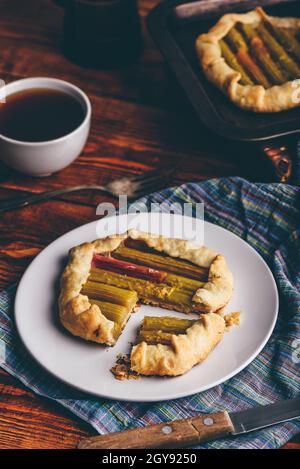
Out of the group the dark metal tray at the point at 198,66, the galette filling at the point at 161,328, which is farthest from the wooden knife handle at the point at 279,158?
the galette filling at the point at 161,328

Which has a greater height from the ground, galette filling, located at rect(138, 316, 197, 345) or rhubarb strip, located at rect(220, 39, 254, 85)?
rhubarb strip, located at rect(220, 39, 254, 85)

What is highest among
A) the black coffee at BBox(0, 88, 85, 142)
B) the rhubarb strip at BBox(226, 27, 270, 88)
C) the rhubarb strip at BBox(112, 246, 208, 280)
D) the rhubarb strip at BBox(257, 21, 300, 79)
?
the rhubarb strip at BBox(257, 21, 300, 79)

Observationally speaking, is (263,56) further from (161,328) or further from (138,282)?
(161,328)

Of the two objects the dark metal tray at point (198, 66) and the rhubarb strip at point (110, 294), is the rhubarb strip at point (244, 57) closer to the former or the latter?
the dark metal tray at point (198, 66)

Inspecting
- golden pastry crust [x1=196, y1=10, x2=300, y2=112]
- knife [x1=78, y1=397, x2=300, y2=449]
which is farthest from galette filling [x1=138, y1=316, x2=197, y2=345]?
golden pastry crust [x1=196, y1=10, x2=300, y2=112]

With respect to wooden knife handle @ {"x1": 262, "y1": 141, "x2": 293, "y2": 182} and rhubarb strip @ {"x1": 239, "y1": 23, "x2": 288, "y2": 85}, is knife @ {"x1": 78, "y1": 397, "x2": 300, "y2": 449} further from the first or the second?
rhubarb strip @ {"x1": 239, "y1": 23, "x2": 288, "y2": 85}

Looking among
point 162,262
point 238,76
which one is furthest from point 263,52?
point 162,262
